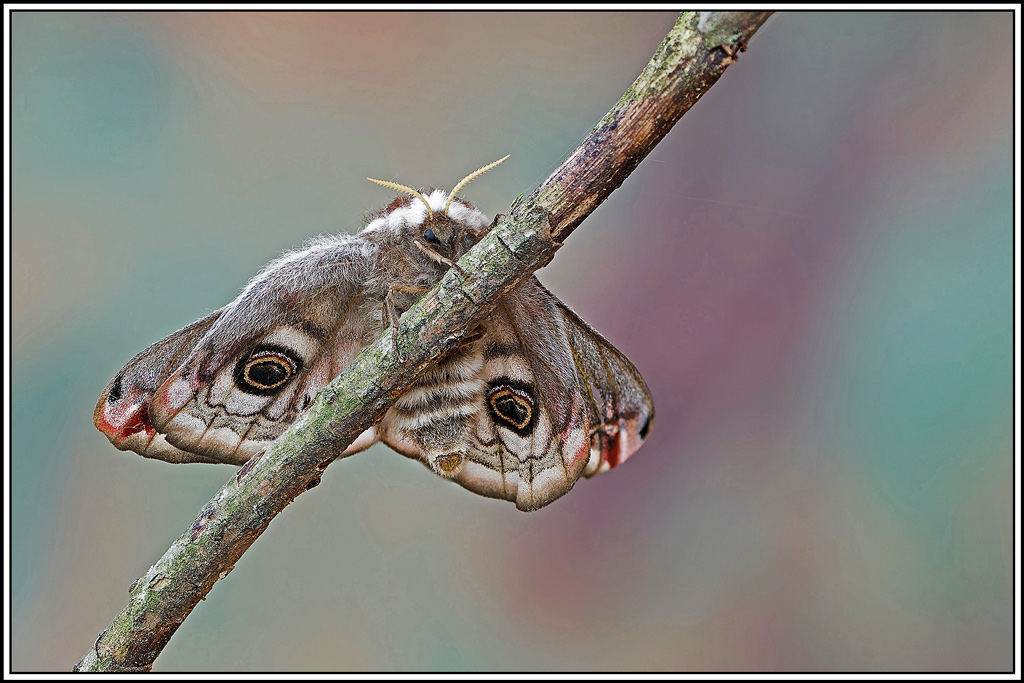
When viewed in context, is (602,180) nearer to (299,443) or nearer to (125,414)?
(299,443)

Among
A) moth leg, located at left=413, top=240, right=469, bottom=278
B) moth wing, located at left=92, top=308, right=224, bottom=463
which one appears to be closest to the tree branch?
moth leg, located at left=413, top=240, right=469, bottom=278

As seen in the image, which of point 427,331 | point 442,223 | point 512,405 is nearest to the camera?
point 427,331

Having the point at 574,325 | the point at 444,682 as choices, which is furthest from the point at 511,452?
the point at 444,682

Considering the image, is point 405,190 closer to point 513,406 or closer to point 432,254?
point 432,254

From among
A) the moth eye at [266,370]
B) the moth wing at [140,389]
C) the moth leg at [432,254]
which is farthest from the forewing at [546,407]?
the moth wing at [140,389]

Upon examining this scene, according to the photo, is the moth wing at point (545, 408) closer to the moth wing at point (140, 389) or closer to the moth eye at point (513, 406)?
the moth eye at point (513, 406)

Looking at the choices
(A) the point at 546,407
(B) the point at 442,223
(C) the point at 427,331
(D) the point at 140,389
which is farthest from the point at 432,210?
(D) the point at 140,389

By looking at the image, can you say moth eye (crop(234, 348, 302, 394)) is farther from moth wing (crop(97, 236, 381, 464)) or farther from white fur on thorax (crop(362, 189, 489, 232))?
white fur on thorax (crop(362, 189, 489, 232))
